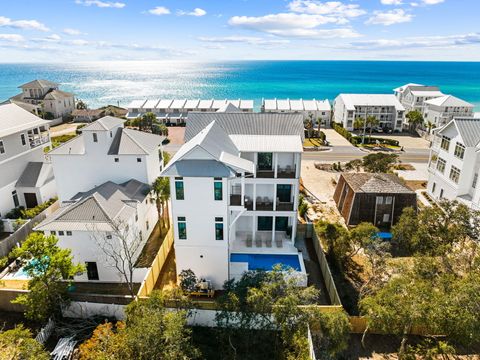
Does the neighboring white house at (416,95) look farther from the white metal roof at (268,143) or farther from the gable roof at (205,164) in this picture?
the gable roof at (205,164)

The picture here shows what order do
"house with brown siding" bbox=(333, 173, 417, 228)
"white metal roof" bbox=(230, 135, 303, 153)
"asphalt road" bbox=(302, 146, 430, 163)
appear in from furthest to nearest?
1. "asphalt road" bbox=(302, 146, 430, 163)
2. "house with brown siding" bbox=(333, 173, 417, 228)
3. "white metal roof" bbox=(230, 135, 303, 153)

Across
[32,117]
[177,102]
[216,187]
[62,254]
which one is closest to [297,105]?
[177,102]

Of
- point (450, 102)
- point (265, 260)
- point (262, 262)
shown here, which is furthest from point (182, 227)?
point (450, 102)

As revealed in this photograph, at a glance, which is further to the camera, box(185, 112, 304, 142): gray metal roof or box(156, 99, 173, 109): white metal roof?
box(156, 99, 173, 109): white metal roof

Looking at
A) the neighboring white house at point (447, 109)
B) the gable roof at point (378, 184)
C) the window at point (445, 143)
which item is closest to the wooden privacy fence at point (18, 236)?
the gable roof at point (378, 184)

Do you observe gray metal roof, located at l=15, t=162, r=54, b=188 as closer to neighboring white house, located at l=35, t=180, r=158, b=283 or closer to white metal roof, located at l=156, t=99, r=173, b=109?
neighboring white house, located at l=35, t=180, r=158, b=283

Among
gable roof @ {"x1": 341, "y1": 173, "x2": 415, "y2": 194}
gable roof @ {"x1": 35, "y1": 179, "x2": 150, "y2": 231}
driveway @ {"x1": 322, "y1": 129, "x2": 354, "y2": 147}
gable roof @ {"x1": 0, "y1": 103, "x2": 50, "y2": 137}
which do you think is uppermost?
gable roof @ {"x1": 0, "y1": 103, "x2": 50, "y2": 137}

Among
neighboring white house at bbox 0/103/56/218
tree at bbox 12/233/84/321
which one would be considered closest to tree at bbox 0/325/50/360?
tree at bbox 12/233/84/321
